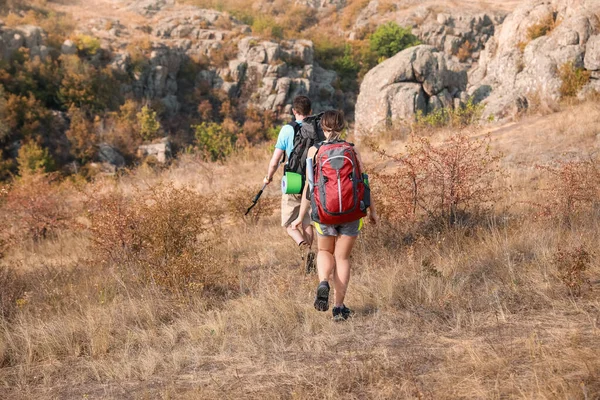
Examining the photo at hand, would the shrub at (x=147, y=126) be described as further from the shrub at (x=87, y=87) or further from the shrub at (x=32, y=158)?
the shrub at (x=32, y=158)

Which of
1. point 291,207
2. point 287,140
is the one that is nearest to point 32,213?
point 291,207

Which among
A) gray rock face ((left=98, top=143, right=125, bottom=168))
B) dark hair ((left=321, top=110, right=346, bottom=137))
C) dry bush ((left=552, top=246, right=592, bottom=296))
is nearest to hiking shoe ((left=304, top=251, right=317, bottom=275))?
dark hair ((left=321, top=110, right=346, bottom=137))

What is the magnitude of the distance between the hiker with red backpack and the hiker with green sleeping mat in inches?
48.5

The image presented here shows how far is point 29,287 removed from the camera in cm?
523

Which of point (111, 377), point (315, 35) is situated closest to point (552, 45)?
point (111, 377)

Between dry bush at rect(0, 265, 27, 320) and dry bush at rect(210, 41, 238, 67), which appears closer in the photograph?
dry bush at rect(0, 265, 27, 320)

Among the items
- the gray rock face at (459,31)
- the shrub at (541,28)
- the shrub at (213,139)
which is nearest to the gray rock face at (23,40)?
the shrub at (213,139)

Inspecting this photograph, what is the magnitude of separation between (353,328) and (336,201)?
0.93 meters

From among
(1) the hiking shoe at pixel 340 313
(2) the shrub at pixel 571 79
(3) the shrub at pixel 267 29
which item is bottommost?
(1) the hiking shoe at pixel 340 313

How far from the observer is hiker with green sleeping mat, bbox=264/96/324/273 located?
15.7 feet

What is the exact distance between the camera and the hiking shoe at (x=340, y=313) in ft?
11.8

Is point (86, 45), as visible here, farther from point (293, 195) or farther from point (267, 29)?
point (293, 195)

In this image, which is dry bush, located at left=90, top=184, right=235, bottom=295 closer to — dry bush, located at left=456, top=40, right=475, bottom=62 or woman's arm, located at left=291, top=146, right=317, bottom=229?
woman's arm, located at left=291, top=146, right=317, bottom=229

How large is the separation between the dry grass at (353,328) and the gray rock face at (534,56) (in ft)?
34.5
